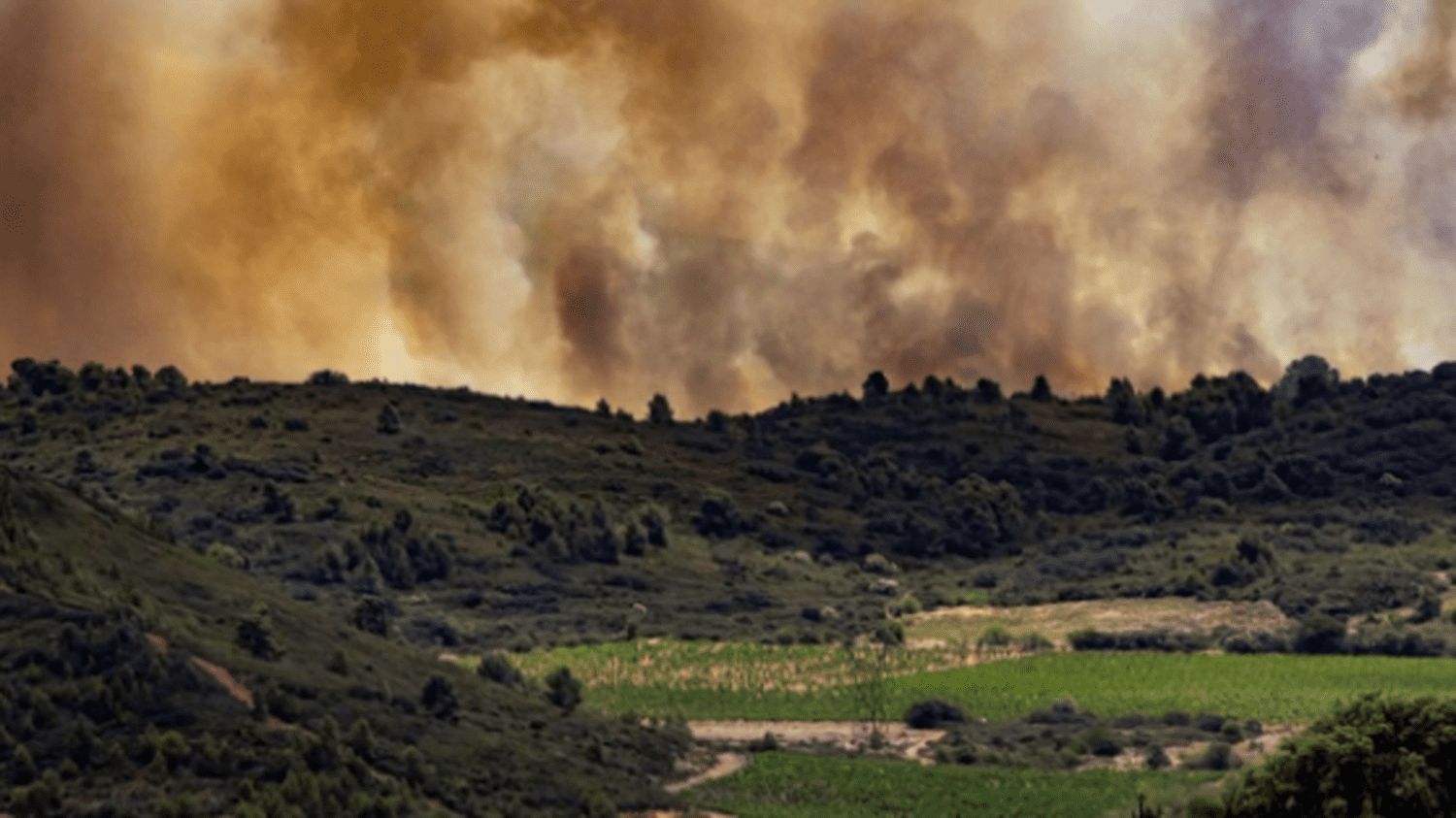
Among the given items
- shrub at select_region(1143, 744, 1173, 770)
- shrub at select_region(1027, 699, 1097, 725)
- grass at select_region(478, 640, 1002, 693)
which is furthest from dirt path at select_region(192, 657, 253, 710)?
grass at select_region(478, 640, 1002, 693)

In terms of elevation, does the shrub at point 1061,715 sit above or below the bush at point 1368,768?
above

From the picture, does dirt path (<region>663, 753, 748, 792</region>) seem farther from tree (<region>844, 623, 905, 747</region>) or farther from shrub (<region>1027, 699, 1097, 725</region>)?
shrub (<region>1027, 699, 1097, 725</region>)

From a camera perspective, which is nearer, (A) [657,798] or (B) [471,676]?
(A) [657,798]

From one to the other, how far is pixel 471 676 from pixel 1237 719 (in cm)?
4595

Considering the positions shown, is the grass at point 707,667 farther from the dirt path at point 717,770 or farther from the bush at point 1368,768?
the bush at point 1368,768

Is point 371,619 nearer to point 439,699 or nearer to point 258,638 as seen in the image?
point 439,699

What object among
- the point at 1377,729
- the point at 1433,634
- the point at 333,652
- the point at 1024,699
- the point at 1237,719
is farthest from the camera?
the point at 1433,634

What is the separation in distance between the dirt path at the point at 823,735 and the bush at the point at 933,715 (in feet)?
2.94

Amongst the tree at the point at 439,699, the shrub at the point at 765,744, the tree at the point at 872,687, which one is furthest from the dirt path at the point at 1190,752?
the tree at the point at 439,699

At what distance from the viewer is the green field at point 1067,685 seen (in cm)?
16862

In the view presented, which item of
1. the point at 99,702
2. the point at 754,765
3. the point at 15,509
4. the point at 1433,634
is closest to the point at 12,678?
the point at 99,702

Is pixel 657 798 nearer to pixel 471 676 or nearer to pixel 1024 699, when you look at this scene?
pixel 471 676

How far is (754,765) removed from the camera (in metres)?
140

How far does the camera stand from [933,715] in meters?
164
